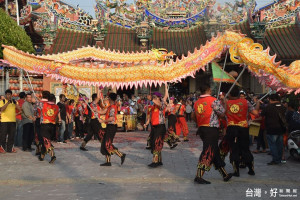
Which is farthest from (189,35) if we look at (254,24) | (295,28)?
(295,28)

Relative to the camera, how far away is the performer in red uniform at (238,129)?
756 centimetres

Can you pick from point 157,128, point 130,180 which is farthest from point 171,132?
point 130,180

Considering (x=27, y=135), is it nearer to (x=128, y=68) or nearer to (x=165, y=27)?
(x=128, y=68)

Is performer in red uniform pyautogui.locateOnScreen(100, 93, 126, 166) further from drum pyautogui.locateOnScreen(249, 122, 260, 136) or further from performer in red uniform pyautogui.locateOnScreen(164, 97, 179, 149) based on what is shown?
drum pyautogui.locateOnScreen(249, 122, 260, 136)

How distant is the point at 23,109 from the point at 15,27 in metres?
5.16

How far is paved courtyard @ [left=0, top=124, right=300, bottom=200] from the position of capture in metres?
6.30

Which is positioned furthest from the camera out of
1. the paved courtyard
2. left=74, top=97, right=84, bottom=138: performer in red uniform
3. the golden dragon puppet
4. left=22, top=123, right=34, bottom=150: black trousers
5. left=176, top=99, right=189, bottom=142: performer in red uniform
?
left=74, top=97, right=84, bottom=138: performer in red uniform

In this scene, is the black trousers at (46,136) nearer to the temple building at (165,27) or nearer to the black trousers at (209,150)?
the black trousers at (209,150)

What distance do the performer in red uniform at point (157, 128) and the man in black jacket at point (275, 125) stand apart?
2419 mm

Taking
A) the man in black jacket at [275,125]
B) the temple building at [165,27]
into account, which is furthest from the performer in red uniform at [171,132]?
the temple building at [165,27]

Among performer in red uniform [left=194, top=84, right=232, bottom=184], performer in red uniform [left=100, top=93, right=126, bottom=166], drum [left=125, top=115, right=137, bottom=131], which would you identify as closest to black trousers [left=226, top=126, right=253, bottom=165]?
performer in red uniform [left=194, top=84, right=232, bottom=184]

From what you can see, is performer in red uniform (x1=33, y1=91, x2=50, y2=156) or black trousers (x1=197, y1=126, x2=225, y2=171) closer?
black trousers (x1=197, y1=126, x2=225, y2=171)

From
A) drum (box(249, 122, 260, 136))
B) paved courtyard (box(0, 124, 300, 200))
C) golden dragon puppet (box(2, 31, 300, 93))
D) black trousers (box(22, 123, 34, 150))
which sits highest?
golden dragon puppet (box(2, 31, 300, 93))

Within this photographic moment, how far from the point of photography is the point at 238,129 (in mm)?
7551
